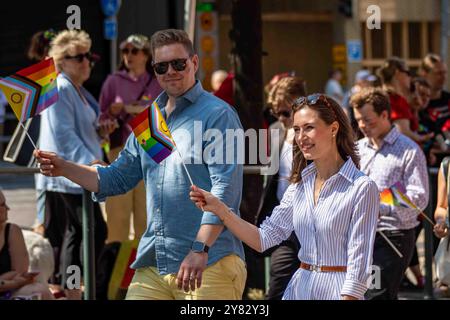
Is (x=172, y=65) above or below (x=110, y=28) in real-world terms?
below

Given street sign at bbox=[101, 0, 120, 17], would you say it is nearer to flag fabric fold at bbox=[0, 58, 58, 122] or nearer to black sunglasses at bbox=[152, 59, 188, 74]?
flag fabric fold at bbox=[0, 58, 58, 122]

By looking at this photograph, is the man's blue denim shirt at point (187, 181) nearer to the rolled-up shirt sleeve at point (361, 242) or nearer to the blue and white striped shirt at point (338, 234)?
the blue and white striped shirt at point (338, 234)

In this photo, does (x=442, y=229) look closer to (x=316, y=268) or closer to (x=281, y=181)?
(x=281, y=181)

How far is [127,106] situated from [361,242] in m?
4.53

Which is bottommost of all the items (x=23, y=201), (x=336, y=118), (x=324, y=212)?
(x=23, y=201)

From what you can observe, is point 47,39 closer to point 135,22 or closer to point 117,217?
point 117,217

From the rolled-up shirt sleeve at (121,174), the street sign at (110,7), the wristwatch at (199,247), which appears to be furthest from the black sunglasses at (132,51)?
the street sign at (110,7)

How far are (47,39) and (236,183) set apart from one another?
375 cm

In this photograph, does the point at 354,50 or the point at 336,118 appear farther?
the point at 354,50

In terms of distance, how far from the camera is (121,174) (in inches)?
219

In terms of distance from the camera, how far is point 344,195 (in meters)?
4.89

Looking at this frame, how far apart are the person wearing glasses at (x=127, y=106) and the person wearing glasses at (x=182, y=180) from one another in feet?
10.5

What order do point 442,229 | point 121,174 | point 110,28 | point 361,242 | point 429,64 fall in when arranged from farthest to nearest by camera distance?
point 110,28
point 429,64
point 442,229
point 121,174
point 361,242

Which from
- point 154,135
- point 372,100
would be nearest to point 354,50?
point 372,100
